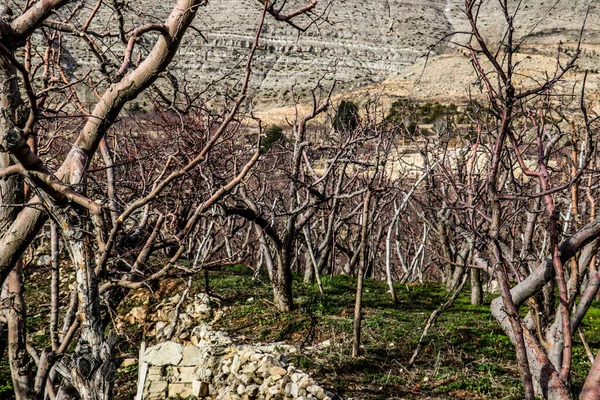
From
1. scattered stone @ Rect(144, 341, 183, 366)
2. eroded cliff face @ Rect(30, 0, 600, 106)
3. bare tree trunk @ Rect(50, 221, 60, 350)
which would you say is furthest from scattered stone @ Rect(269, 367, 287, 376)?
eroded cliff face @ Rect(30, 0, 600, 106)

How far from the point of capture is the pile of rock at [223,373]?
5812 millimetres

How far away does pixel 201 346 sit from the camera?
7.52 metres

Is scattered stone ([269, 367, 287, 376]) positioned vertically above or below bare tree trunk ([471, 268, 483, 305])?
below

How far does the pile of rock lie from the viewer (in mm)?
5812

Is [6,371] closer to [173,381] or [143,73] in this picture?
[173,381]

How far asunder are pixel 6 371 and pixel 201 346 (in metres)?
3.37

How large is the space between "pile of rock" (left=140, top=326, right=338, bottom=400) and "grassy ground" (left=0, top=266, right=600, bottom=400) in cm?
32

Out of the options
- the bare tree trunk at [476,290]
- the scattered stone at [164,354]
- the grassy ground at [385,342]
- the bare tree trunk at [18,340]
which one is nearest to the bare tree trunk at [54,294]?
the bare tree trunk at [18,340]

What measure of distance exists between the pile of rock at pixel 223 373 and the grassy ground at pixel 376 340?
1.06 feet

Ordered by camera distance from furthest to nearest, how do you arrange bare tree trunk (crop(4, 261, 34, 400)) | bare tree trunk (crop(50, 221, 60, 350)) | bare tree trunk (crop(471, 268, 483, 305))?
bare tree trunk (crop(471, 268, 483, 305)) < bare tree trunk (crop(50, 221, 60, 350)) < bare tree trunk (crop(4, 261, 34, 400))

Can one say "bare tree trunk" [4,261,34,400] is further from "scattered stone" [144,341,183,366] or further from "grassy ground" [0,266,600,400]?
"scattered stone" [144,341,183,366]

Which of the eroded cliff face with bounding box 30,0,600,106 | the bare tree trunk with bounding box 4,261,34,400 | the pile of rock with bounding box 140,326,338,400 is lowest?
the pile of rock with bounding box 140,326,338,400

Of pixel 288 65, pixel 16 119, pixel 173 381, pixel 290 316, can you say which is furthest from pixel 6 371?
pixel 288 65

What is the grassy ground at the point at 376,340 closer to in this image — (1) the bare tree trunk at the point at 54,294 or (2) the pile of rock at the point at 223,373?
(2) the pile of rock at the point at 223,373
